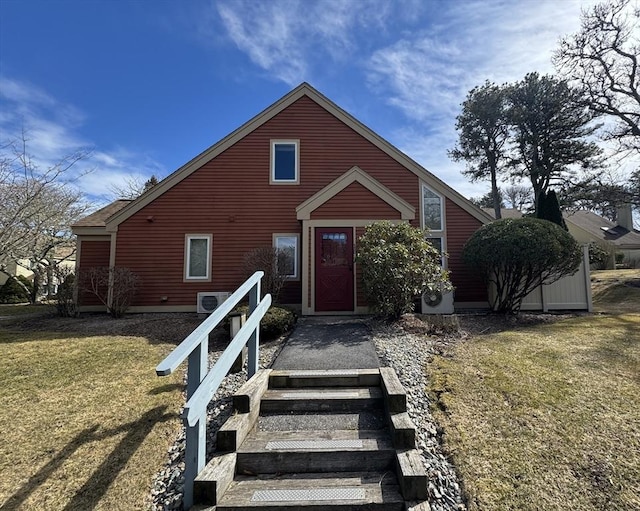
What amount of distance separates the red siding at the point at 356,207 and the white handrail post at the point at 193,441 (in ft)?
22.2

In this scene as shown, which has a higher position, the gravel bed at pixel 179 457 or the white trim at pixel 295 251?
the white trim at pixel 295 251

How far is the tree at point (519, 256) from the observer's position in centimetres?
782

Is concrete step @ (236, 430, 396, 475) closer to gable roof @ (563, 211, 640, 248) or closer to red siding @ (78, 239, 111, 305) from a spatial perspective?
red siding @ (78, 239, 111, 305)

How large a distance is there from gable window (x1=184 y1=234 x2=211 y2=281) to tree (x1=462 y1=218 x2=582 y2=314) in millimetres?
7626

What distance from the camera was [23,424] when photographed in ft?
11.6

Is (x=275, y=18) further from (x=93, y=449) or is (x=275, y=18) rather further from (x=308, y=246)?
(x=93, y=449)

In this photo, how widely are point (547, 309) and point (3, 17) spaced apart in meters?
16.3

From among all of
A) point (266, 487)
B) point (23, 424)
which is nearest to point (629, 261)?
point (266, 487)

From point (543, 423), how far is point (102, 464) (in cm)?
422

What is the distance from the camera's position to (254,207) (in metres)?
10.4

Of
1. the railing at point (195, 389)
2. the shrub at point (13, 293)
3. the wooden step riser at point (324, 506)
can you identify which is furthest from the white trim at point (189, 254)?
the shrub at point (13, 293)

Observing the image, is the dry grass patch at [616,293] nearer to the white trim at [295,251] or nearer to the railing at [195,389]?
the white trim at [295,251]

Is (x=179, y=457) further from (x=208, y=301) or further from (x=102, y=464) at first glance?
(x=208, y=301)

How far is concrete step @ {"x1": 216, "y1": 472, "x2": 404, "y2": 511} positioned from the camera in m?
2.41
